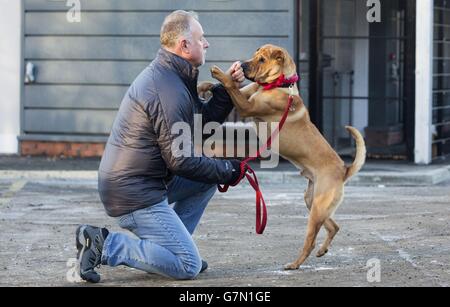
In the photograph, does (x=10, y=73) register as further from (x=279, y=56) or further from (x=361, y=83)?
(x=279, y=56)

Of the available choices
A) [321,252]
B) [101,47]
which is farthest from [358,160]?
[101,47]

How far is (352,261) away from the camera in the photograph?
7.99 metres

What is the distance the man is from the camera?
700 centimetres

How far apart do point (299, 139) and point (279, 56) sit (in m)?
0.63

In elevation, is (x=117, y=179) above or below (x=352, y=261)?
above

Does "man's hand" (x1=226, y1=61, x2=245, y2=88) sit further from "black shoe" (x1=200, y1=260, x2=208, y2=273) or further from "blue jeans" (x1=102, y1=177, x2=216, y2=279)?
"black shoe" (x1=200, y1=260, x2=208, y2=273)

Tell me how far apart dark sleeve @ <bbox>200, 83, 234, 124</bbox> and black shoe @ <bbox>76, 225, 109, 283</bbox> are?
123cm

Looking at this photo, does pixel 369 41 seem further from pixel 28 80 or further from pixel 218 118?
pixel 218 118

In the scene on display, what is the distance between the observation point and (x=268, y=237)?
9242 millimetres

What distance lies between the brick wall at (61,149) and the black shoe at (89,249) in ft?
28.9

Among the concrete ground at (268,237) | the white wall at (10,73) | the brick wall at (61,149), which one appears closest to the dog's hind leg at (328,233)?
the concrete ground at (268,237)

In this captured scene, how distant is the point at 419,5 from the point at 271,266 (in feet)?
26.0

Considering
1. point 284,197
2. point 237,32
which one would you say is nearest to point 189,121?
point 284,197

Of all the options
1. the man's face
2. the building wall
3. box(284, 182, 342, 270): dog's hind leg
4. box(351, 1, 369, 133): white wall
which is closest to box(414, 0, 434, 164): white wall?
the building wall
